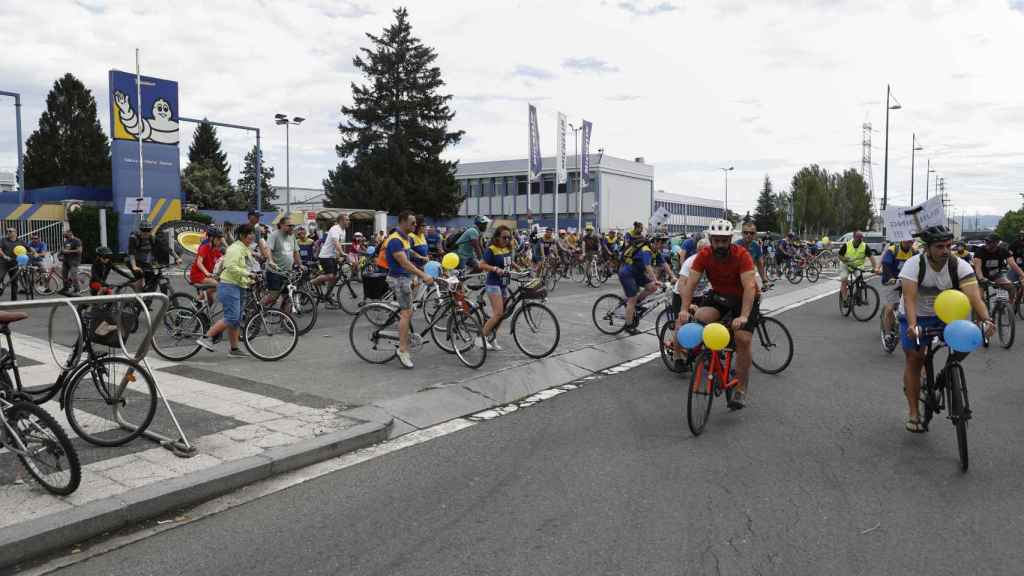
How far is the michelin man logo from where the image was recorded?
3144 centimetres

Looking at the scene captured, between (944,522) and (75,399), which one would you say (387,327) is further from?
(944,522)

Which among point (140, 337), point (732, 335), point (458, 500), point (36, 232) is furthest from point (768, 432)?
point (36, 232)

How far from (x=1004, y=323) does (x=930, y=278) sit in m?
6.20

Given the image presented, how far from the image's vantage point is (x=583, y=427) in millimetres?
6434

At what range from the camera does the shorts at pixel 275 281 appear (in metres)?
11.1

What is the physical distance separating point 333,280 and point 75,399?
896cm

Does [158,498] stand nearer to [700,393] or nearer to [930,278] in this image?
A: [700,393]

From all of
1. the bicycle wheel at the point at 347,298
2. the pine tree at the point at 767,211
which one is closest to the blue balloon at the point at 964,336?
the bicycle wheel at the point at 347,298

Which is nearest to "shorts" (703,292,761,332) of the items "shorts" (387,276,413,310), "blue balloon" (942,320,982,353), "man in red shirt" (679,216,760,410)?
"man in red shirt" (679,216,760,410)

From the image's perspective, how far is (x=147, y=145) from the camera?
1286 inches

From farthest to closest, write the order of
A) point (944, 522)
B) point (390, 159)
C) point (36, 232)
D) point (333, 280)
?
1. point (390, 159)
2. point (36, 232)
3. point (333, 280)
4. point (944, 522)

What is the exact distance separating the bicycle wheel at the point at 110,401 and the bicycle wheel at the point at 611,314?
7318 mm

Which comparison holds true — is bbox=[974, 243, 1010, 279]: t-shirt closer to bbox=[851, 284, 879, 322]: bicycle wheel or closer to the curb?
bbox=[851, 284, 879, 322]: bicycle wheel

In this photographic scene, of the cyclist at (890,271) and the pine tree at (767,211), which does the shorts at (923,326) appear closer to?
the cyclist at (890,271)
